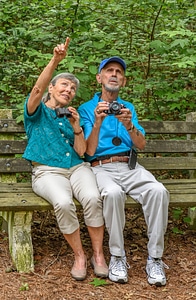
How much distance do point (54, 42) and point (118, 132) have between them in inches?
70.4

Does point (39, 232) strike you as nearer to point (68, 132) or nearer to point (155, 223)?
point (68, 132)

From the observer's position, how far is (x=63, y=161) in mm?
3555

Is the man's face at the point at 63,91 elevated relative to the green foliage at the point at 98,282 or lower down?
elevated

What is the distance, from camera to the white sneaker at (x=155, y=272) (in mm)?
3178

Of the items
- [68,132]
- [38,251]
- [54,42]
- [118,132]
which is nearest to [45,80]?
[68,132]

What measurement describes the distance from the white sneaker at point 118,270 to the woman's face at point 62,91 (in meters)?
1.42

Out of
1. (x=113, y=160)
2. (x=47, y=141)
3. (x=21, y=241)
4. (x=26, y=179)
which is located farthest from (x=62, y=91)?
(x=26, y=179)

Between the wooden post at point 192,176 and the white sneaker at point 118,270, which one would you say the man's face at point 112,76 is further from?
the white sneaker at point 118,270

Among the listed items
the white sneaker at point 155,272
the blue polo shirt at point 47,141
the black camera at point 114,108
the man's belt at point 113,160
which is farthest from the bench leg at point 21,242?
the black camera at point 114,108

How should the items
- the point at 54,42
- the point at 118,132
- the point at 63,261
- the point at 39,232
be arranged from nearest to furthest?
1. the point at 63,261
2. the point at 118,132
3. the point at 39,232
4. the point at 54,42

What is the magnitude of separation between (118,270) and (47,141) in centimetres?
122

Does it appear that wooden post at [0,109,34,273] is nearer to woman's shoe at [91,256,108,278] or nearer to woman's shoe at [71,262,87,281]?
woman's shoe at [71,262,87,281]

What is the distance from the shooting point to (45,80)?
3.25 m

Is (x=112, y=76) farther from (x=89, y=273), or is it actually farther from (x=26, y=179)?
(x=26, y=179)
